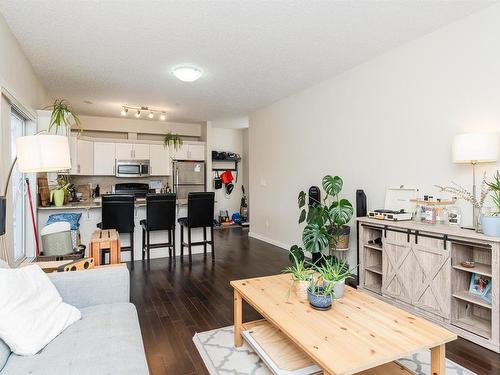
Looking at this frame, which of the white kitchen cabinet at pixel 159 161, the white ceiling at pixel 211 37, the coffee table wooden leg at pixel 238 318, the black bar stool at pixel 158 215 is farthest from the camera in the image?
the white kitchen cabinet at pixel 159 161

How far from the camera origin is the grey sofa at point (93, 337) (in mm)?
1321

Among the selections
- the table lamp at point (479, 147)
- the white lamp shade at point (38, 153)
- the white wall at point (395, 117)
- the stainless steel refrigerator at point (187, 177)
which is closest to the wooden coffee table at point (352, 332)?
the table lamp at point (479, 147)

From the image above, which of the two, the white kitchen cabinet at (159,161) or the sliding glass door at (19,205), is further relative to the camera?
the white kitchen cabinet at (159,161)

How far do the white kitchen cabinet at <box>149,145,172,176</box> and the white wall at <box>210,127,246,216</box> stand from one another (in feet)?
5.14

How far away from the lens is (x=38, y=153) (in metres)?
2.17

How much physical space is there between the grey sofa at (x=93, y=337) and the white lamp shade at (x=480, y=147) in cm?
277

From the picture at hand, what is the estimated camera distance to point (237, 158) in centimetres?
875

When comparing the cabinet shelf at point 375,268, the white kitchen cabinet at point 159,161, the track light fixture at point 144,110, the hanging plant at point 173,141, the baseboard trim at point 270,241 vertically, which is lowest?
the baseboard trim at point 270,241

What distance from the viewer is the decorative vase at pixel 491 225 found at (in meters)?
2.32

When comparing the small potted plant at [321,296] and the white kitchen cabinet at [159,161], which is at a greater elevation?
the white kitchen cabinet at [159,161]

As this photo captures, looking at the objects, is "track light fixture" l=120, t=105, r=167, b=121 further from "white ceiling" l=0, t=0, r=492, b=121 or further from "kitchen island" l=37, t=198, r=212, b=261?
"kitchen island" l=37, t=198, r=212, b=261

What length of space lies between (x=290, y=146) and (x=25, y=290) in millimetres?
4457

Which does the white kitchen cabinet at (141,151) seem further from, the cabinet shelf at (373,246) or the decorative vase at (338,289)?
the decorative vase at (338,289)

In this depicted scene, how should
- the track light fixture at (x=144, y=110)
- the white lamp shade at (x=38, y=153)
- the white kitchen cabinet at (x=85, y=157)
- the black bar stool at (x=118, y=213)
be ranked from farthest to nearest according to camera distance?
the white kitchen cabinet at (x=85, y=157)
the track light fixture at (x=144, y=110)
the black bar stool at (x=118, y=213)
the white lamp shade at (x=38, y=153)
